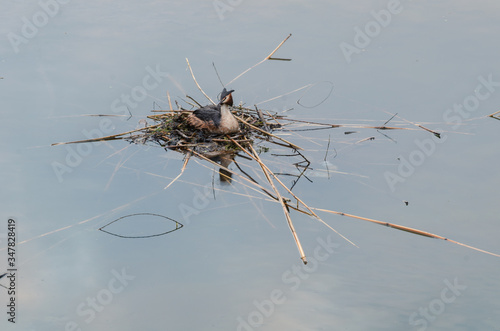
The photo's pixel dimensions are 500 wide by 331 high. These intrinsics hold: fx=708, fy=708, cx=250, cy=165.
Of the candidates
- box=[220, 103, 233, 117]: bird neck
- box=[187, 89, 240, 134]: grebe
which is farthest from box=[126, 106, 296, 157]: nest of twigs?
box=[220, 103, 233, 117]: bird neck

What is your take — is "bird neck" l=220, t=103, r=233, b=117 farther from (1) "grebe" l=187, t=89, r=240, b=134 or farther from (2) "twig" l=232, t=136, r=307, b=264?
(2) "twig" l=232, t=136, r=307, b=264

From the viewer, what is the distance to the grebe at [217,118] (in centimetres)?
545

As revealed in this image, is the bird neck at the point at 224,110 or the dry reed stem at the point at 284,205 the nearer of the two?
the dry reed stem at the point at 284,205

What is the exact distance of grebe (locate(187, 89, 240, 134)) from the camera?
5453 mm

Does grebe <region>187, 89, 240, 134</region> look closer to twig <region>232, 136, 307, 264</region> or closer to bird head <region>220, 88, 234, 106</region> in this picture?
bird head <region>220, 88, 234, 106</region>

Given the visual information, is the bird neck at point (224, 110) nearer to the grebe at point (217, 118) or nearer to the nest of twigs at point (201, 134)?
the grebe at point (217, 118)

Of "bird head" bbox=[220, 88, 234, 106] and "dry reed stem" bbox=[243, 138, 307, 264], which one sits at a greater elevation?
"bird head" bbox=[220, 88, 234, 106]

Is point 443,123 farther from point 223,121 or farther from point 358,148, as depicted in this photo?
point 223,121

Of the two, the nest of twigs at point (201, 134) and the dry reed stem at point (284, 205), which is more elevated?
the nest of twigs at point (201, 134)

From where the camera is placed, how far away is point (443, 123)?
570 cm

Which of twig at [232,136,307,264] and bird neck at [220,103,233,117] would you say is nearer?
twig at [232,136,307,264]

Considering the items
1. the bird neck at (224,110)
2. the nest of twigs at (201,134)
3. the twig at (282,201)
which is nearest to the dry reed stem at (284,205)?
the twig at (282,201)

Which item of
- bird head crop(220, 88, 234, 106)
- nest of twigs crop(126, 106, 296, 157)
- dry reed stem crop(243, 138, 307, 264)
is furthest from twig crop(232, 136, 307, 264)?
bird head crop(220, 88, 234, 106)

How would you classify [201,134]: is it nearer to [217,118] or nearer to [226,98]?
[217,118]
